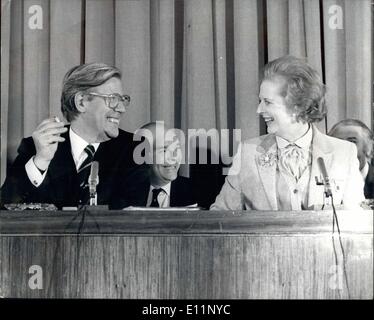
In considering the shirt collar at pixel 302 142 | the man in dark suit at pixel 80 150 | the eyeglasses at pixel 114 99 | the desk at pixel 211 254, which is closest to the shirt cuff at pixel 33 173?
the man in dark suit at pixel 80 150

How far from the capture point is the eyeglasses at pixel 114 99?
13.1 ft

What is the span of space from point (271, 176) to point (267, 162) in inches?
3.2

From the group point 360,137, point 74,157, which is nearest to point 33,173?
point 74,157

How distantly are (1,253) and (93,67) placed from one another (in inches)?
43.9

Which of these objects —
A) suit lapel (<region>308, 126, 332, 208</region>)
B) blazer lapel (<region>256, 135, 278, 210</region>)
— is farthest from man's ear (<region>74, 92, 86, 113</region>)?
suit lapel (<region>308, 126, 332, 208</region>)

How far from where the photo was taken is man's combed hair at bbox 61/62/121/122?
401 centimetres

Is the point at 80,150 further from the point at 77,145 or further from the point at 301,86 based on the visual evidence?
the point at 301,86

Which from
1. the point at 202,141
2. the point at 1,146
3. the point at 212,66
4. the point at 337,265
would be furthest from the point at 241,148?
the point at 1,146

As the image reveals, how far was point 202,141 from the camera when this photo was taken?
3955 mm

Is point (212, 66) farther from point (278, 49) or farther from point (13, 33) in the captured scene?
point (13, 33)

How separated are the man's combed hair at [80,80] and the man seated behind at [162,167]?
356 millimetres

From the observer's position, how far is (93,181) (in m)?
3.96

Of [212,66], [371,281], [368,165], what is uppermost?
[212,66]

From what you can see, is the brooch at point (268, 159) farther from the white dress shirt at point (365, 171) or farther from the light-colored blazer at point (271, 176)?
A: the white dress shirt at point (365, 171)
